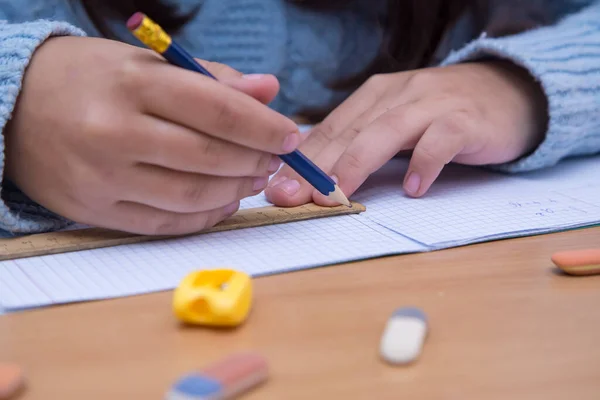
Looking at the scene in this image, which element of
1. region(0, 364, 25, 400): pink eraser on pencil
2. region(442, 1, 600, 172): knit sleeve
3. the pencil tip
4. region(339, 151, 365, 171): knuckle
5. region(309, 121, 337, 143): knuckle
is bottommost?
region(0, 364, 25, 400): pink eraser on pencil

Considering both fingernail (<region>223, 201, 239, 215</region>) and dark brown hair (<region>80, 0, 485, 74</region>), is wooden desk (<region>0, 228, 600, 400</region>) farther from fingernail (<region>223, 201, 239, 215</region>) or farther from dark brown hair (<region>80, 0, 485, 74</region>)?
dark brown hair (<region>80, 0, 485, 74</region>)

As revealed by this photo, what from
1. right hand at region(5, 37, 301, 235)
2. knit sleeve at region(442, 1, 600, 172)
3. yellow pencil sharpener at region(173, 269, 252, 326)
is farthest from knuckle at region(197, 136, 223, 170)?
knit sleeve at region(442, 1, 600, 172)

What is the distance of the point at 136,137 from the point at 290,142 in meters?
0.11

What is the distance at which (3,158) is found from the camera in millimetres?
475

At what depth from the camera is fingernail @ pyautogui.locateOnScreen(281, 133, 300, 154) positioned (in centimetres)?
45

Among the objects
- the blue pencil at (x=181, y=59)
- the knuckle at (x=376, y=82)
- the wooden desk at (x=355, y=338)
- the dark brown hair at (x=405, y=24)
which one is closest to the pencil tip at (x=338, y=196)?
the blue pencil at (x=181, y=59)

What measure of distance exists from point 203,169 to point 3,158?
0.15 m

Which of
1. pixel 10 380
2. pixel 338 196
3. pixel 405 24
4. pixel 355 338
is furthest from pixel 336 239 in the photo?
pixel 405 24

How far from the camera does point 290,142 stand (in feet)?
1.50

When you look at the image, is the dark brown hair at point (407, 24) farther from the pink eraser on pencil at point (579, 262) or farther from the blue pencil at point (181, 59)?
the pink eraser on pencil at point (579, 262)

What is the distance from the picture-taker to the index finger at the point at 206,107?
1.38 ft

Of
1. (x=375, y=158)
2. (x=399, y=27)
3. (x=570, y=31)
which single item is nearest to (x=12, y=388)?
(x=375, y=158)

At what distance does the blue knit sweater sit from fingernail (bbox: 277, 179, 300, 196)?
0.62ft

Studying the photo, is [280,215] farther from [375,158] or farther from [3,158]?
[3,158]
